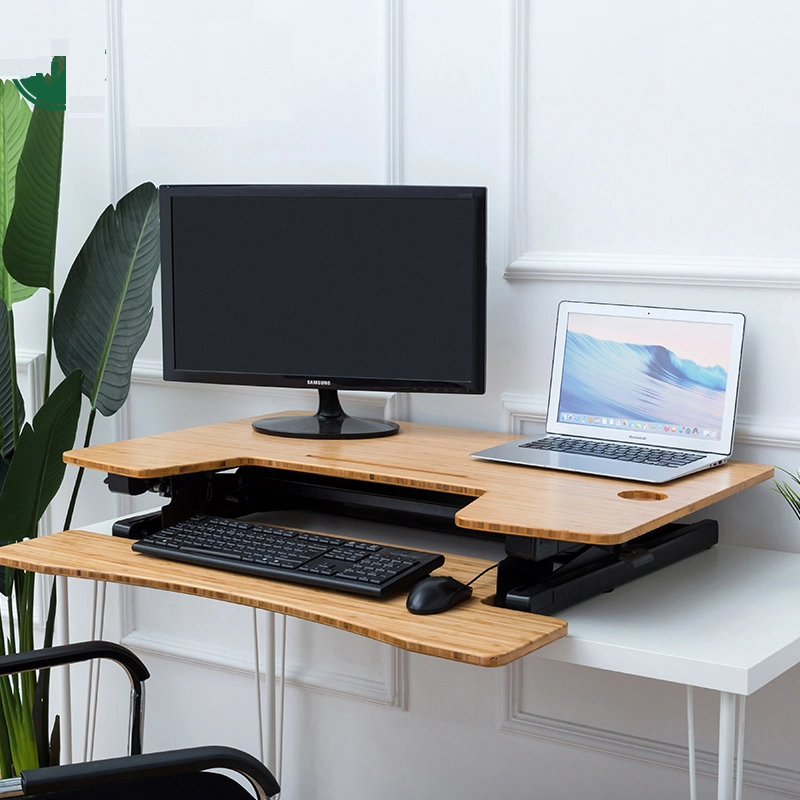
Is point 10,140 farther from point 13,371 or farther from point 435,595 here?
point 435,595

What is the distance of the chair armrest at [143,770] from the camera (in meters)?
1.30

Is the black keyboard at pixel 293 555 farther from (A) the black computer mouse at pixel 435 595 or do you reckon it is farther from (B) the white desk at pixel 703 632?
(B) the white desk at pixel 703 632

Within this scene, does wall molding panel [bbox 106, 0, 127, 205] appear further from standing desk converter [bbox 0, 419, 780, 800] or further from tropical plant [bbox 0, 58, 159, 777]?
standing desk converter [bbox 0, 419, 780, 800]

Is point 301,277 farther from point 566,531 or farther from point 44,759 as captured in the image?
point 44,759

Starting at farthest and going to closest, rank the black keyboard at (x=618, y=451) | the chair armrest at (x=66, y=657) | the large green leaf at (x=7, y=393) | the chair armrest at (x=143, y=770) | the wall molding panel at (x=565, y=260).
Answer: the large green leaf at (x=7, y=393) < the wall molding panel at (x=565, y=260) < the black keyboard at (x=618, y=451) < the chair armrest at (x=66, y=657) < the chair armrest at (x=143, y=770)

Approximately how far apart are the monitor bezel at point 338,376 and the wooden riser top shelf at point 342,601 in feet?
1.21

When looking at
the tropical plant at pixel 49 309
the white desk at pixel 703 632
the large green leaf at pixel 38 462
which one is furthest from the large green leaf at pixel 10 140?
the white desk at pixel 703 632

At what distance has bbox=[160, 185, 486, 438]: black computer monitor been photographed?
6.43 ft

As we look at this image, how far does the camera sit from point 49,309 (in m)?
2.42

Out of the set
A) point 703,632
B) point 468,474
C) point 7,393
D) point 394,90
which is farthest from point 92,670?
point 703,632

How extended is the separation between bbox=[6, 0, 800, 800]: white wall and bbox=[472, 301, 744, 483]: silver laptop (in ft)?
0.31

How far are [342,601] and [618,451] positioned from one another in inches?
22.6

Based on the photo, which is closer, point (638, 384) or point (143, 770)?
point (143, 770)

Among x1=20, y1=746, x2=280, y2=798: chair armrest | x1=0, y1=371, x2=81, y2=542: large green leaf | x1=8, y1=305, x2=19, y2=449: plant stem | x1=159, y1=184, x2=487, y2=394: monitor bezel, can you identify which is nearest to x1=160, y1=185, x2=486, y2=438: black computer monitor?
x1=159, y1=184, x2=487, y2=394: monitor bezel
